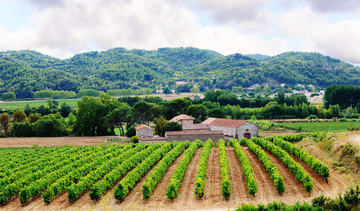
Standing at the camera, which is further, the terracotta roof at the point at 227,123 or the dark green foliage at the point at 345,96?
the dark green foliage at the point at 345,96

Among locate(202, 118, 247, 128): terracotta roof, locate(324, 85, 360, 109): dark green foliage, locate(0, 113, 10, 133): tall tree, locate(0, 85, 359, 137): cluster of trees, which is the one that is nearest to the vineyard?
locate(202, 118, 247, 128): terracotta roof

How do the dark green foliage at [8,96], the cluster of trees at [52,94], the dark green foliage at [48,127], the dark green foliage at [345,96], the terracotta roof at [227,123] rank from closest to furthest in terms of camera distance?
the terracotta roof at [227,123] < the dark green foliage at [48,127] < the dark green foliage at [345,96] < the dark green foliage at [8,96] < the cluster of trees at [52,94]

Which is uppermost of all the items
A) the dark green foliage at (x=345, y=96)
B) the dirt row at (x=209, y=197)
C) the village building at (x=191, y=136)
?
the dark green foliage at (x=345, y=96)

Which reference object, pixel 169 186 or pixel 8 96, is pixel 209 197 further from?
pixel 8 96

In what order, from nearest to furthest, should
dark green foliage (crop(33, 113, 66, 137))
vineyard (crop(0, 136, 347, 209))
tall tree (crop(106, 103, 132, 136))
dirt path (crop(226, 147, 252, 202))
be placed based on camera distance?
1. vineyard (crop(0, 136, 347, 209))
2. dirt path (crop(226, 147, 252, 202))
3. tall tree (crop(106, 103, 132, 136))
4. dark green foliage (crop(33, 113, 66, 137))

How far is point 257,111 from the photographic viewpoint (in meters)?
95.5

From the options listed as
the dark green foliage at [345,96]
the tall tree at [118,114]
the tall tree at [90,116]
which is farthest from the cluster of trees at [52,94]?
the dark green foliage at [345,96]

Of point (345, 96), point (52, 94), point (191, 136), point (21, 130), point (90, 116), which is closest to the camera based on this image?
point (191, 136)

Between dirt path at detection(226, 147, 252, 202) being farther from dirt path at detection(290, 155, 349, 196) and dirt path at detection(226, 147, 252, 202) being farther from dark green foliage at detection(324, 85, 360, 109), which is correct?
dark green foliage at detection(324, 85, 360, 109)

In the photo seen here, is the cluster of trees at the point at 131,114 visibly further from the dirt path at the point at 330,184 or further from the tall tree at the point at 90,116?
the dirt path at the point at 330,184

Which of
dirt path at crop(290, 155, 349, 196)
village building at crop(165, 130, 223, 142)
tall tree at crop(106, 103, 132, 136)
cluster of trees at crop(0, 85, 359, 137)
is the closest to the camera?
dirt path at crop(290, 155, 349, 196)

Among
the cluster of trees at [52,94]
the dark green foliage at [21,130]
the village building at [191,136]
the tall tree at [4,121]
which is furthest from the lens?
the cluster of trees at [52,94]

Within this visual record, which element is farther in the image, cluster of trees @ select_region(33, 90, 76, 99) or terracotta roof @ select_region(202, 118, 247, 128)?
cluster of trees @ select_region(33, 90, 76, 99)

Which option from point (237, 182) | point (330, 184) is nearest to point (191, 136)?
point (237, 182)
